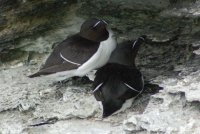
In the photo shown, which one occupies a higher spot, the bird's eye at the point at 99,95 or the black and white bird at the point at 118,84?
the black and white bird at the point at 118,84

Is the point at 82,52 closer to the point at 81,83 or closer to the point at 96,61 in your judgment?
the point at 96,61

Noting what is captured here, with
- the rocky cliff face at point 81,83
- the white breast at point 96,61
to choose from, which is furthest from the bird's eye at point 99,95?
the white breast at point 96,61

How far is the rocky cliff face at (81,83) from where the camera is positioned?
453cm

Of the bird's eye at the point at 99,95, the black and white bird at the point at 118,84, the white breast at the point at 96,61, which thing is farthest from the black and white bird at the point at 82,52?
the bird's eye at the point at 99,95

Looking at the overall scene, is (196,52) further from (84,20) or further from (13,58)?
(13,58)

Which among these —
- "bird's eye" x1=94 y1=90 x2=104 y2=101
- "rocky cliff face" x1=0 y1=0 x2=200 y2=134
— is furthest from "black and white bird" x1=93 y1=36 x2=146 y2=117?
"rocky cliff face" x1=0 y1=0 x2=200 y2=134

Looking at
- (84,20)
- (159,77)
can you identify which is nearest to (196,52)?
(159,77)

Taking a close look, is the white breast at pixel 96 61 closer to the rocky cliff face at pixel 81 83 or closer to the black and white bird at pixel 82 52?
the black and white bird at pixel 82 52

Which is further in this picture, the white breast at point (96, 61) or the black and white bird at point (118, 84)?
the white breast at point (96, 61)

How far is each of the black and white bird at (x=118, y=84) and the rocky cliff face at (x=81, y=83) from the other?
0.34 ft

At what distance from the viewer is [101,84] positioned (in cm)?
466

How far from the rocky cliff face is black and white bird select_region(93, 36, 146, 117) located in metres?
0.10

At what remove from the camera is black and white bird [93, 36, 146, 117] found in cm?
457

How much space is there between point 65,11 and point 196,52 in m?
1.10
